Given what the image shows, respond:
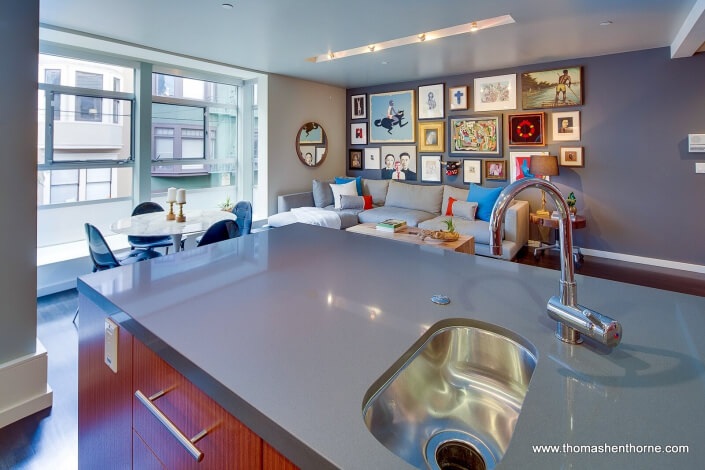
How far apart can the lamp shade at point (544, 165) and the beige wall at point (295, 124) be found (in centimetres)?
335

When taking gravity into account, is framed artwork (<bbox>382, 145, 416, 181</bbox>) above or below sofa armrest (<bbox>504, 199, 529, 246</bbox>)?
above

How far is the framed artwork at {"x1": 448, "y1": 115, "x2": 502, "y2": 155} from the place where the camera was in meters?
5.34

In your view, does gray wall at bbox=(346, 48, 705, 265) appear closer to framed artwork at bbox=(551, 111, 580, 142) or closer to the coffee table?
framed artwork at bbox=(551, 111, 580, 142)

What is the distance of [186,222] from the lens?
3281 millimetres

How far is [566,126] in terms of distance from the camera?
481 centimetres

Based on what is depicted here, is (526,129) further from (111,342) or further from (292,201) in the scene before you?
(111,342)

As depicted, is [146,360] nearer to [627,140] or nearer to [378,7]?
[378,7]

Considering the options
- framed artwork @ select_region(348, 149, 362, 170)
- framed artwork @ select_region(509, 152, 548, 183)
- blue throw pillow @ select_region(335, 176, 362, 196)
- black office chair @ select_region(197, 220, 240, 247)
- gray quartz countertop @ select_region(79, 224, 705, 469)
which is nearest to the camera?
gray quartz countertop @ select_region(79, 224, 705, 469)

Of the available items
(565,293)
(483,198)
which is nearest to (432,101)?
(483,198)

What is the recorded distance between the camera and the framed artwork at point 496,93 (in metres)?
5.16

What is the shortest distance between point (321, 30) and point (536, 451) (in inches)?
154

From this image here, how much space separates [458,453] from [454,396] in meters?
0.15

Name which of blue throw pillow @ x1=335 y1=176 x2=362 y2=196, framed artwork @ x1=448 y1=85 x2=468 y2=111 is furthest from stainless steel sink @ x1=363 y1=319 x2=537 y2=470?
blue throw pillow @ x1=335 y1=176 x2=362 y2=196

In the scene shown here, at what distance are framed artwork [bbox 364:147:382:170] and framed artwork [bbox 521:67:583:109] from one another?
2.42 meters
